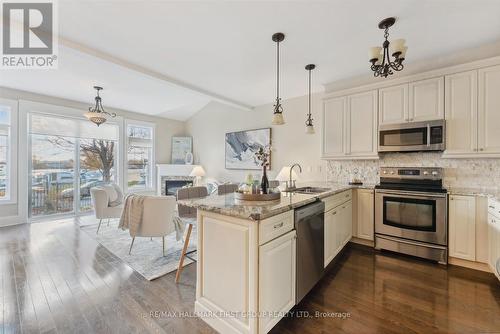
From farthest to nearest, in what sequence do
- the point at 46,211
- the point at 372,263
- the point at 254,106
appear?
the point at 254,106, the point at 46,211, the point at 372,263

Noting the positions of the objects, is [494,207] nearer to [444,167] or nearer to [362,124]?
[444,167]

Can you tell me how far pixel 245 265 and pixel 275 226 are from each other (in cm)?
34

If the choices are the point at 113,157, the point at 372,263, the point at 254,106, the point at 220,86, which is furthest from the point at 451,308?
the point at 113,157

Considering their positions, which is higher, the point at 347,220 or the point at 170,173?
the point at 170,173

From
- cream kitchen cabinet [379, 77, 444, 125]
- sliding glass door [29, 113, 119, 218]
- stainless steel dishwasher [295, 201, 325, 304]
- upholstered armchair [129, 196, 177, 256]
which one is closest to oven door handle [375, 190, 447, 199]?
cream kitchen cabinet [379, 77, 444, 125]

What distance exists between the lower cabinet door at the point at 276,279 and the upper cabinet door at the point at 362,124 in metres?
2.45

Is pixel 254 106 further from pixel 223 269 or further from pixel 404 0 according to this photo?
pixel 223 269

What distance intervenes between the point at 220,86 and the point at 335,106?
2136mm

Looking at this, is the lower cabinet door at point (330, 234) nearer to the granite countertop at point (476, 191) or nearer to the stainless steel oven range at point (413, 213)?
the stainless steel oven range at point (413, 213)

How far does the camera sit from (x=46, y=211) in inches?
195

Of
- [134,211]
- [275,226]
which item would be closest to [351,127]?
[275,226]

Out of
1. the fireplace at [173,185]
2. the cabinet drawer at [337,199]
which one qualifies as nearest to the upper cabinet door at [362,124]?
the cabinet drawer at [337,199]

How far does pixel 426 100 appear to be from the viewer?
2996 mm

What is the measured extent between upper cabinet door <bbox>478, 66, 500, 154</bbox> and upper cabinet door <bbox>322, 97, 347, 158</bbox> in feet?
5.25
